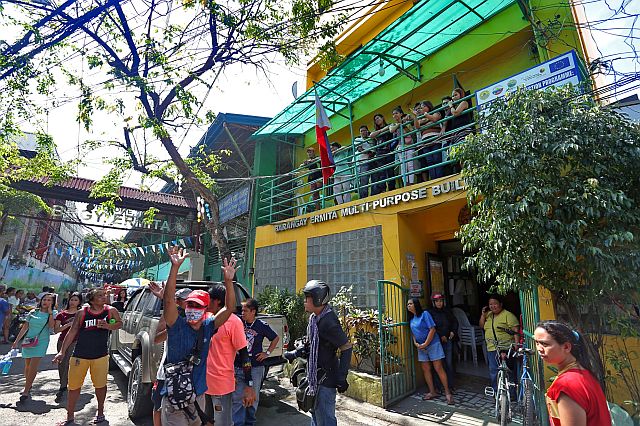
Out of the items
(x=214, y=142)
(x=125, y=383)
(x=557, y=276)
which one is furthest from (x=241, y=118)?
(x=557, y=276)

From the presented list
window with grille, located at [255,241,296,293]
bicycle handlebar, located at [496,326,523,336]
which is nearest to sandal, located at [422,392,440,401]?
bicycle handlebar, located at [496,326,523,336]

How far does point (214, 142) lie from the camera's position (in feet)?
47.3

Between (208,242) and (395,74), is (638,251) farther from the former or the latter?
(208,242)

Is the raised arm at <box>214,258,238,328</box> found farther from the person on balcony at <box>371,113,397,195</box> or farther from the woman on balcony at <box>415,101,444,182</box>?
the person on balcony at <box>371,113,397,195</box>

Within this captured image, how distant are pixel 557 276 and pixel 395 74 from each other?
698cm

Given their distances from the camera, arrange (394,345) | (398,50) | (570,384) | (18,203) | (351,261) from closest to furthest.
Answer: (570,384)
(394,345)
(351,261)
(398,50)
(18,203)

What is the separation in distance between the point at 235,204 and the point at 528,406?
10.9 m

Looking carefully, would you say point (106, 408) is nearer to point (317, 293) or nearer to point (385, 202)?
point (317, 293)

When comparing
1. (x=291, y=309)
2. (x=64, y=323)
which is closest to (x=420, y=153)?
(x=291, y=309)

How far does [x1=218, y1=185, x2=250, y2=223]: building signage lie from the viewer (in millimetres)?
12242

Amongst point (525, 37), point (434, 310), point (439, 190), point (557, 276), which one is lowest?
point (434, 310)

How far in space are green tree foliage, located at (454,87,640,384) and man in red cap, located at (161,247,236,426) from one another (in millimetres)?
2976

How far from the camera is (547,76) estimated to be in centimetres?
546

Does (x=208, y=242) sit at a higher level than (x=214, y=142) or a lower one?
lower
